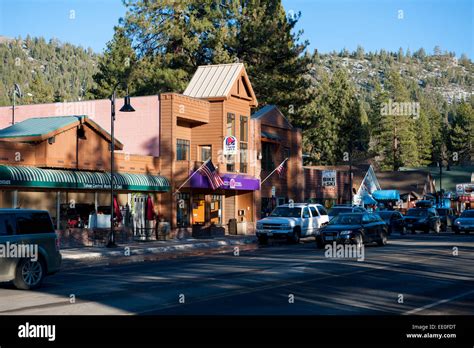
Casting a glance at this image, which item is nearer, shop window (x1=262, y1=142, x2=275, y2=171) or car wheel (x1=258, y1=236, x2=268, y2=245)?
car wheel (x1=258, y1=236, x2=268, y2=245)

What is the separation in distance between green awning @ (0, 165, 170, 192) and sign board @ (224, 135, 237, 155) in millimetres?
5541

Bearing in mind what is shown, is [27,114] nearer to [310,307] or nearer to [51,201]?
[51,201]

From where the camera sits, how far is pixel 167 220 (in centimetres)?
3909

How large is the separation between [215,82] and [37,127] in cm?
1569

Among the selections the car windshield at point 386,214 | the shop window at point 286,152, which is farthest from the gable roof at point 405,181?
the car windshield at point 386,214

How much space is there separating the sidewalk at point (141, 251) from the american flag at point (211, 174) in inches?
142

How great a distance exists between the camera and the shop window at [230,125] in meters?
43.9

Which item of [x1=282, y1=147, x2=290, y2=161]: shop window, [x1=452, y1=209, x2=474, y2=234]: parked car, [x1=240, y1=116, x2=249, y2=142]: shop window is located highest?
[x1=240, y1=116, x2=249, y2=142]: shop window

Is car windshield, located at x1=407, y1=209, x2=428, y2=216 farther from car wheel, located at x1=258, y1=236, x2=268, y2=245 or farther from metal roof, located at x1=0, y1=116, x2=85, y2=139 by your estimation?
metal roof, located at x1=0, y1=116, x2=85, y2=139

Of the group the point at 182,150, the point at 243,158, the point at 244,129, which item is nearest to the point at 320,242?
the point at 182,150

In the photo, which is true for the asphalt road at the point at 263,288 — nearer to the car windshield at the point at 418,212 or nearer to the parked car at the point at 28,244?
the parked car at the point at 28,244

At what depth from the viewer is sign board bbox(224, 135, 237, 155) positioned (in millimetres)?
42500

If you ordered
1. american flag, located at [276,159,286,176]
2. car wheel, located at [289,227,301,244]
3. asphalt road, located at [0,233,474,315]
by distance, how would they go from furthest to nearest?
american flag, located at [276,159,286,176] < car wheel, located at [289,227,301,244] < asphalt road, located at [0,233,474,315]

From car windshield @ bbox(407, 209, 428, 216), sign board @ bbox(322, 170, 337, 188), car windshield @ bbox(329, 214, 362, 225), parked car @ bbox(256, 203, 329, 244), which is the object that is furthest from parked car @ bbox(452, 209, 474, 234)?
car windshield @ bbox(329, 214, 362, 225)
